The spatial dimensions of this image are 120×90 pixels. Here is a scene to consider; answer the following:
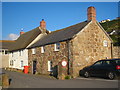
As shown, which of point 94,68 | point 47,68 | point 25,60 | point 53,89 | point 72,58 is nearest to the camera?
point 53,89

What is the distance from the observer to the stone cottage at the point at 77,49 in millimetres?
17609

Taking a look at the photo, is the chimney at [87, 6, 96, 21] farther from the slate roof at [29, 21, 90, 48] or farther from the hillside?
the hillside

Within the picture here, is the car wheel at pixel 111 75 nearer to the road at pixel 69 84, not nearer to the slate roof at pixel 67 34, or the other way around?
the road at pixel 69 84

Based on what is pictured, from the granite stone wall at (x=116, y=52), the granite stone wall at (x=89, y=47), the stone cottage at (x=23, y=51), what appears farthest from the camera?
the stone cottage at (x=23, y=51)

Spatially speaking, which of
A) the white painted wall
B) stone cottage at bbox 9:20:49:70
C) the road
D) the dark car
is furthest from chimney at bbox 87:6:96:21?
the white painted wall

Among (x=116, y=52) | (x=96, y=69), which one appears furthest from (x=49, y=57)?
(x=116, y=52)

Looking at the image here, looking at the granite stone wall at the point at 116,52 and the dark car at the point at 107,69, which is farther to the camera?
the granite stone wall at the point at 116,52

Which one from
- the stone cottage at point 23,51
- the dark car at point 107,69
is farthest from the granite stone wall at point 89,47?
the stone cottage at point 23,51

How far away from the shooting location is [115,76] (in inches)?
518

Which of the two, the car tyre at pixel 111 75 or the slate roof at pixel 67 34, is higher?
the slate roof at pixel 67 34

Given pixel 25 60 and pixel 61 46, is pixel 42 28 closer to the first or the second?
pixel 25 60

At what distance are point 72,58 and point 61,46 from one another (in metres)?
2.51

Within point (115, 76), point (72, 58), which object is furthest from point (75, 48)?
point (115, 76)

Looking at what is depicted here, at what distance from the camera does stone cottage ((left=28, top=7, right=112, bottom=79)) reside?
1761cm
